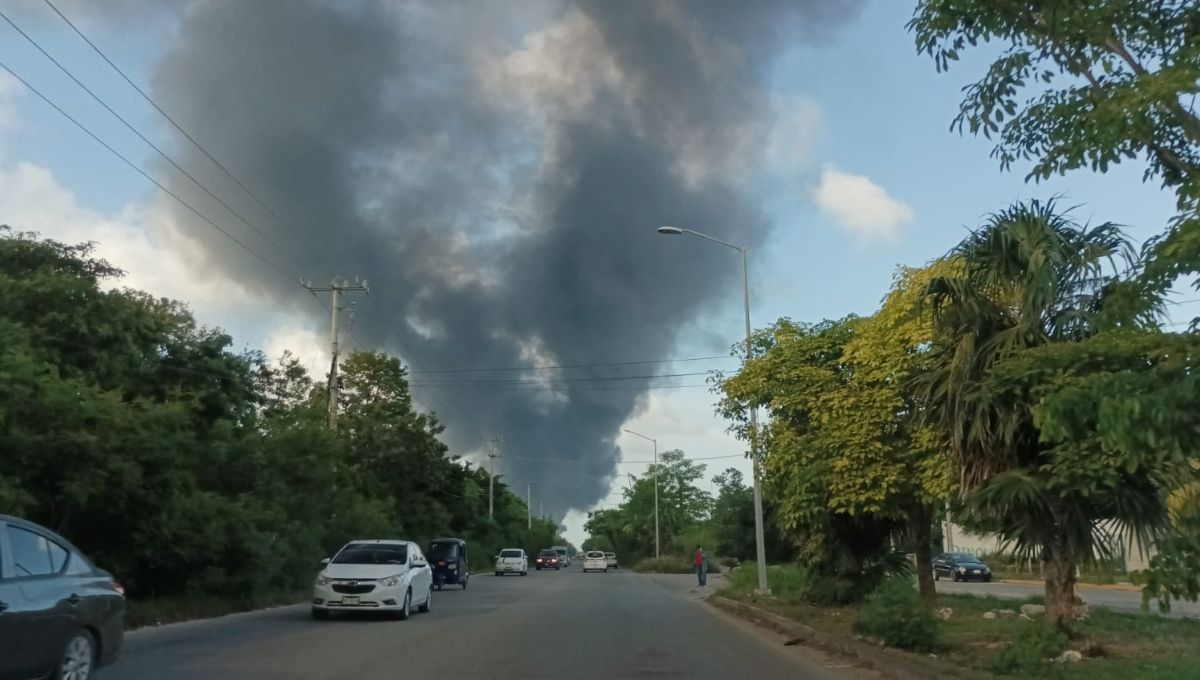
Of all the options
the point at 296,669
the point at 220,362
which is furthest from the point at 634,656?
the point at 220,362

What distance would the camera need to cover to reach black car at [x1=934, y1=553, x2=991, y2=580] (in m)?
46.8

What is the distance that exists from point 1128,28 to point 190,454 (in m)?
20.2

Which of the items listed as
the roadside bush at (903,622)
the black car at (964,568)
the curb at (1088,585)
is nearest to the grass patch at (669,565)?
the curb at (1088,585)

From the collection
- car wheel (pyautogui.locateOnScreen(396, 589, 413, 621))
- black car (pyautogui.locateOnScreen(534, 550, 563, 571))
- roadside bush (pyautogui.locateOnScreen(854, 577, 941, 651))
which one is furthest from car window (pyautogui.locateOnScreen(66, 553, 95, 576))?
black car (pyautogui.locateOnScreen(534, 550, 563, 571))

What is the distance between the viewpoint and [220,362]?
1133 inches

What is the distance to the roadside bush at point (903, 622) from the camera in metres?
13.0

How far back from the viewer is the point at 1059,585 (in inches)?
484

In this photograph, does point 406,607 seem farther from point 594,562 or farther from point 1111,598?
point 594,562

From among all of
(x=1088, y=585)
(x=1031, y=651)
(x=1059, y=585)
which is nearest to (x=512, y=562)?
(x=1088, y=585)

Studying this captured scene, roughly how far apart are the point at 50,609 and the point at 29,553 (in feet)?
1.75

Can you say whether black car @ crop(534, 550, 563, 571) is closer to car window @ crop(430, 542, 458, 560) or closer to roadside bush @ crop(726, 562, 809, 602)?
car window @ crop(430, 542, 458, 560)

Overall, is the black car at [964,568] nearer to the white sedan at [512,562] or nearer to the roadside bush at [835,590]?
the white sedan at [512,562]

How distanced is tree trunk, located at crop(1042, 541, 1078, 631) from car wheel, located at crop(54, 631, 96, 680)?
10.5 meters

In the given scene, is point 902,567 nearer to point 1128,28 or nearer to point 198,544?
point 198,544
